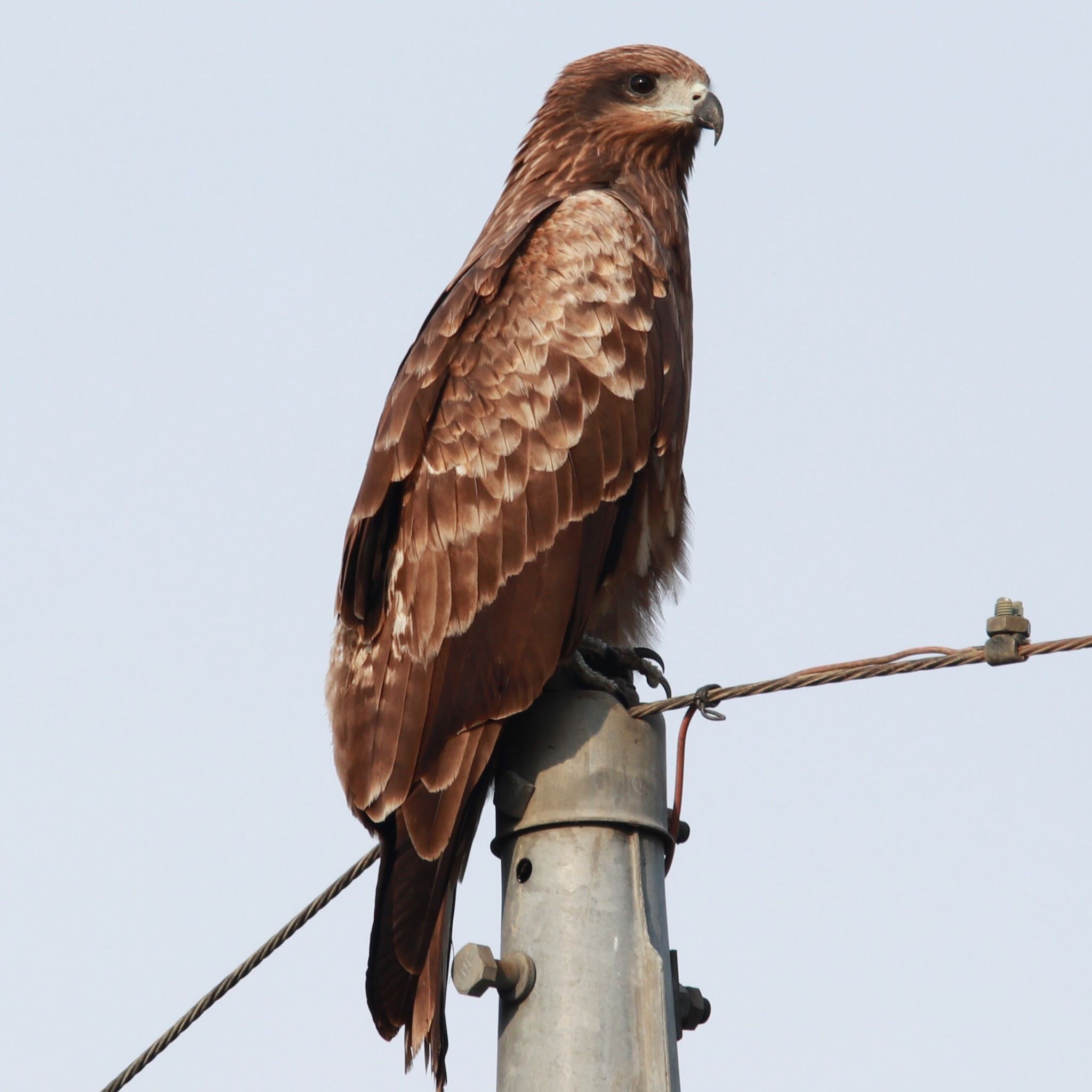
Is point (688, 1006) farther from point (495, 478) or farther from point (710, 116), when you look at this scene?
point (710, 116)

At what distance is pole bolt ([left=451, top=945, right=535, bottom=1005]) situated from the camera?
4.35m

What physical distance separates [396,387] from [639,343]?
2.94ft

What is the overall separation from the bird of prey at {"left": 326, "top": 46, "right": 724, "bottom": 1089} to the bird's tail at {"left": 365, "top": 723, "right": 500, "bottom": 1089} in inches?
0.4

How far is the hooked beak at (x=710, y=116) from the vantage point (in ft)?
24.4

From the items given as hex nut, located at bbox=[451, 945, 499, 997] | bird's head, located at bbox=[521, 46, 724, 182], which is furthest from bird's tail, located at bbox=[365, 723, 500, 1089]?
bird's head, located at bbox=[521, 46, 724, 182]

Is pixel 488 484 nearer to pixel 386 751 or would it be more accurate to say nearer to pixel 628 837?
pixel 386 751

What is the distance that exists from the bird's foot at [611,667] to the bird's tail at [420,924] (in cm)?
44

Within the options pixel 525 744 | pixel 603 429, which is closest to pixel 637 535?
pixel 603 429

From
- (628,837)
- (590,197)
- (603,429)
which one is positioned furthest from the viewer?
(590,197)

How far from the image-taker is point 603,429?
6066 mm

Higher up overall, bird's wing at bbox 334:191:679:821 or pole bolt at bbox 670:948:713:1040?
bird's wing at bbox 334:191:679:821

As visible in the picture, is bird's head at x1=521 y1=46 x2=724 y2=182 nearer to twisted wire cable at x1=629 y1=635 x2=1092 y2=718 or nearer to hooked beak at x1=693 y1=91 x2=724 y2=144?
hooked beak at x1=693 y1=91 x2=724 y2=144

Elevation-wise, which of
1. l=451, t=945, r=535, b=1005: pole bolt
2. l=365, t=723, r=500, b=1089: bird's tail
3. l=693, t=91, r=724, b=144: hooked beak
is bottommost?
l=451, t=945, r=535, b=1005: pole bolt

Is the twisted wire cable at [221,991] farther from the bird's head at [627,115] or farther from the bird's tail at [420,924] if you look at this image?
the bird's head at [627,115]
